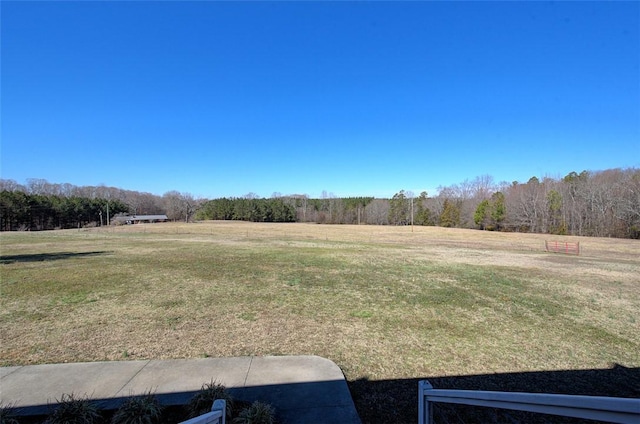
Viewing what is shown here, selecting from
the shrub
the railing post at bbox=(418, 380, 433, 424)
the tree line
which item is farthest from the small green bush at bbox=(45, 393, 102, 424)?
the tree line

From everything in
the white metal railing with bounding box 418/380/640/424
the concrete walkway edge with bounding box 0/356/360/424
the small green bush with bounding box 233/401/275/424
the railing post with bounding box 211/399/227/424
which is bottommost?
the concrete walkway edge with bounding box 0/356/360/424

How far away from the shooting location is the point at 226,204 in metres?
91.8

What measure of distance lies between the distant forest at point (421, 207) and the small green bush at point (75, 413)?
54.4m

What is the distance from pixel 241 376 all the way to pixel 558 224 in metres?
61.6

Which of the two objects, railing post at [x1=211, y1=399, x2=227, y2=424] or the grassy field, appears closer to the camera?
railing post at [x1=211, y1=399, x2=227, y2=424]

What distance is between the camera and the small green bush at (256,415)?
270 centimetres

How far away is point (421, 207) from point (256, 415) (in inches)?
3171

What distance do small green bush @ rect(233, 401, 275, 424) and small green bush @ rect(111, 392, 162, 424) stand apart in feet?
2.39

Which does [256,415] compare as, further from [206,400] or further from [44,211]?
[44,211]

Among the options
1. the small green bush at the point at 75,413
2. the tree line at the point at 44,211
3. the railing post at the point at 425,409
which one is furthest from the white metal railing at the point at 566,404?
the tree line at the point at 44,211

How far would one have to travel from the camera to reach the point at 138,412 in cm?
271

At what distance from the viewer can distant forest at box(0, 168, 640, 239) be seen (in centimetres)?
4466

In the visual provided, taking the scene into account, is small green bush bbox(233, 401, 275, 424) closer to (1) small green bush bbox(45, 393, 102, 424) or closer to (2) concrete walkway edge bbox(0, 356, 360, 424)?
(2) concrete walkway edge bbox(0, 356, 360, 424)

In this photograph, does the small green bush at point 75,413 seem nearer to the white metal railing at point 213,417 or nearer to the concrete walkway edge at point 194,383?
the concrete walkway edge at point 194,383
